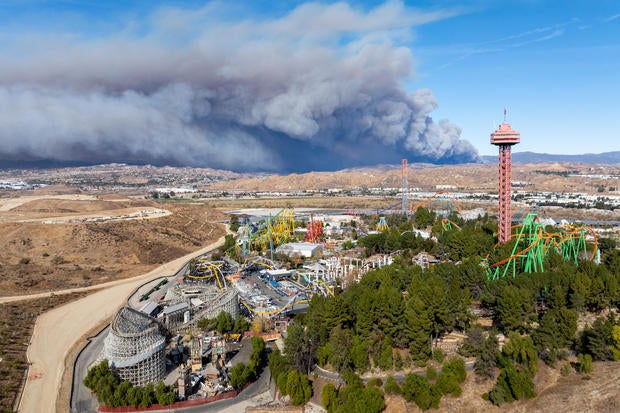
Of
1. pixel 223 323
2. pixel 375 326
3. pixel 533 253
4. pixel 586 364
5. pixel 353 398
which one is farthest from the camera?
pixel 533 253

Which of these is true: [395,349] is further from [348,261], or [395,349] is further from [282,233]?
[282,233]

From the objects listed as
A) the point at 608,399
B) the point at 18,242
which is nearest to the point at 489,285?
the point at 608,399

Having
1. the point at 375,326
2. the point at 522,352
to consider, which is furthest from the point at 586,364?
the point at 375,326

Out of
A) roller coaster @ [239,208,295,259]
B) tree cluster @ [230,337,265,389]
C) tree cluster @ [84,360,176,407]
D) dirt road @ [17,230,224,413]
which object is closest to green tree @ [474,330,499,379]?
tree cluster @ [230,337,265,389]

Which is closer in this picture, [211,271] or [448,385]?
[448,385]

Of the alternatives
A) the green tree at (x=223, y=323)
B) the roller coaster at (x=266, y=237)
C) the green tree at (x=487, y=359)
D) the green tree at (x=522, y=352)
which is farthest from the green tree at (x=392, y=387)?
→ the roller coaster at (x=266, y=237)

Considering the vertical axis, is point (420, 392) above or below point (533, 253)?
below

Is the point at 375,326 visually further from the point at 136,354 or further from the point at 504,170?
the point at 504,170
